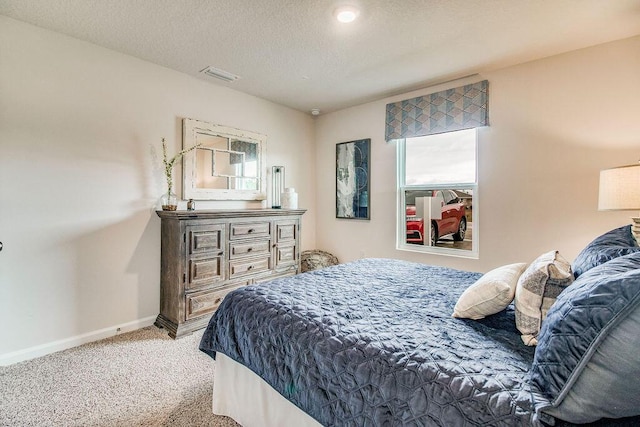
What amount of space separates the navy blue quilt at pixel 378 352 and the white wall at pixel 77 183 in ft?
5.14

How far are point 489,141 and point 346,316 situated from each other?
8.68ft

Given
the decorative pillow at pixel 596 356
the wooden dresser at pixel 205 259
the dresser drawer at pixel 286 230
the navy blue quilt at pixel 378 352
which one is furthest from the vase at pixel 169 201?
the decorative pillow at pixel 596 356

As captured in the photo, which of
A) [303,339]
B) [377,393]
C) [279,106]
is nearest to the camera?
[377,393]

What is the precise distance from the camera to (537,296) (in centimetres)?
116

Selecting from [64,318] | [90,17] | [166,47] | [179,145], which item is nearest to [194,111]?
[179,145]

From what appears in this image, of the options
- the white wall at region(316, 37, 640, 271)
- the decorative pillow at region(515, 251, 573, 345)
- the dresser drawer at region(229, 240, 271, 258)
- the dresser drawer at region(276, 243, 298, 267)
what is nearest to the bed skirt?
the decorative pillow at region(515, 251, 573, 345)

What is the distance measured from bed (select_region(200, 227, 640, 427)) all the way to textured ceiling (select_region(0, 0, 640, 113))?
1654mm

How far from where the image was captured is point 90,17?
85.0 inches

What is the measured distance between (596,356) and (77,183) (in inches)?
129

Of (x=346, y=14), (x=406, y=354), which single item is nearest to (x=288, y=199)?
(x=346, y=14)

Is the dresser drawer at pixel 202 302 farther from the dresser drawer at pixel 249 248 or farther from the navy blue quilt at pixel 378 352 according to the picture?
the navy blue quilt at pixel 378 352

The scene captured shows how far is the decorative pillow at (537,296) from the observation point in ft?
3.73

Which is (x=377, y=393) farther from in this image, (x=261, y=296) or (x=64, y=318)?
(x=64, y=318)

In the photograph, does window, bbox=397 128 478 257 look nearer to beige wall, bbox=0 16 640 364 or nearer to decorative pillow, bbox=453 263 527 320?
beige wall, bbox=0 16 640 364
